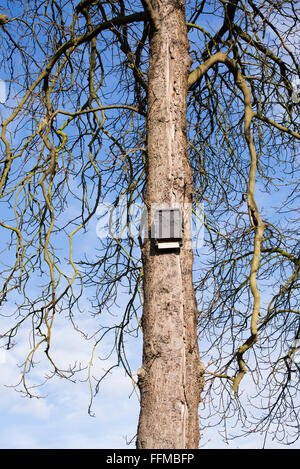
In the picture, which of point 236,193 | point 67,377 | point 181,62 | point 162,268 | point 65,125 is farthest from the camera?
point 236,193

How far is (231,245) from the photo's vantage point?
416cm

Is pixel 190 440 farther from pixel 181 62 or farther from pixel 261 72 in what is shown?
pixel 261 72

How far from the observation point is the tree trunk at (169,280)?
8.41ft

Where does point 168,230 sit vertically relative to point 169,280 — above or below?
above

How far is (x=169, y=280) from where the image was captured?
9.27 ft

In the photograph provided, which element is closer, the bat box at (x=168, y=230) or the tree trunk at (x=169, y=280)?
the tree trunk at (x=169, y=280)

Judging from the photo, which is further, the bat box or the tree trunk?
the bat box

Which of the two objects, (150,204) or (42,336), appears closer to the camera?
(150,204)

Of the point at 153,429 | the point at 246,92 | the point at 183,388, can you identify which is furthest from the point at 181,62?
the point at 153,429

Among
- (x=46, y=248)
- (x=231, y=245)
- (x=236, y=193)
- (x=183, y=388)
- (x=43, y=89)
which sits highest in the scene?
(x=43, y=89)

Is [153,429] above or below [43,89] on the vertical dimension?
below

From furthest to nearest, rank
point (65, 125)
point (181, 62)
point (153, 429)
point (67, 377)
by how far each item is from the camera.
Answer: point (65, 125) < point (67, 377) < point (181, 62) < point (153, 429)

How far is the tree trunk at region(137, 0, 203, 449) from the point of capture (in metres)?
2.56

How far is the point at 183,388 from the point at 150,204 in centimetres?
109
